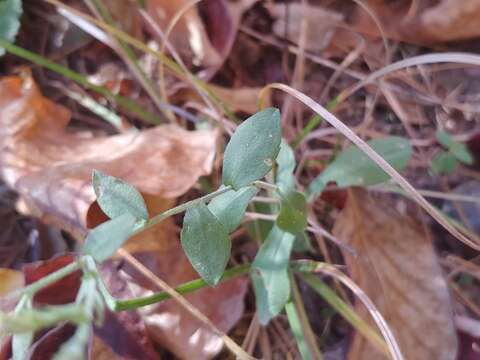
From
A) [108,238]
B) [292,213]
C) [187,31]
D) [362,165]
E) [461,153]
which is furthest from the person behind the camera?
[187,31]

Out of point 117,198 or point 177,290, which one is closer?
point 117,198

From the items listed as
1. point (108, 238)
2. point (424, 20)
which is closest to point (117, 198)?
point (108, 238)

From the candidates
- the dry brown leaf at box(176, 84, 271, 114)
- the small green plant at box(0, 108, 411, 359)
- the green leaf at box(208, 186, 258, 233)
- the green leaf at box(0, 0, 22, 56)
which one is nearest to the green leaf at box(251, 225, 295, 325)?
the small green plant at box(0, 108, 411, 359)

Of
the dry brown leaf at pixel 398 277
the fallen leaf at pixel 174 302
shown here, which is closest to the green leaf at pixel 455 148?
the dry brown leaf at pixel 398 277

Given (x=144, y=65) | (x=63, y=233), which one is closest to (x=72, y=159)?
(x=63, y=233)

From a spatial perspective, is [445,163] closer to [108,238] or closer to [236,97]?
[236,97]
